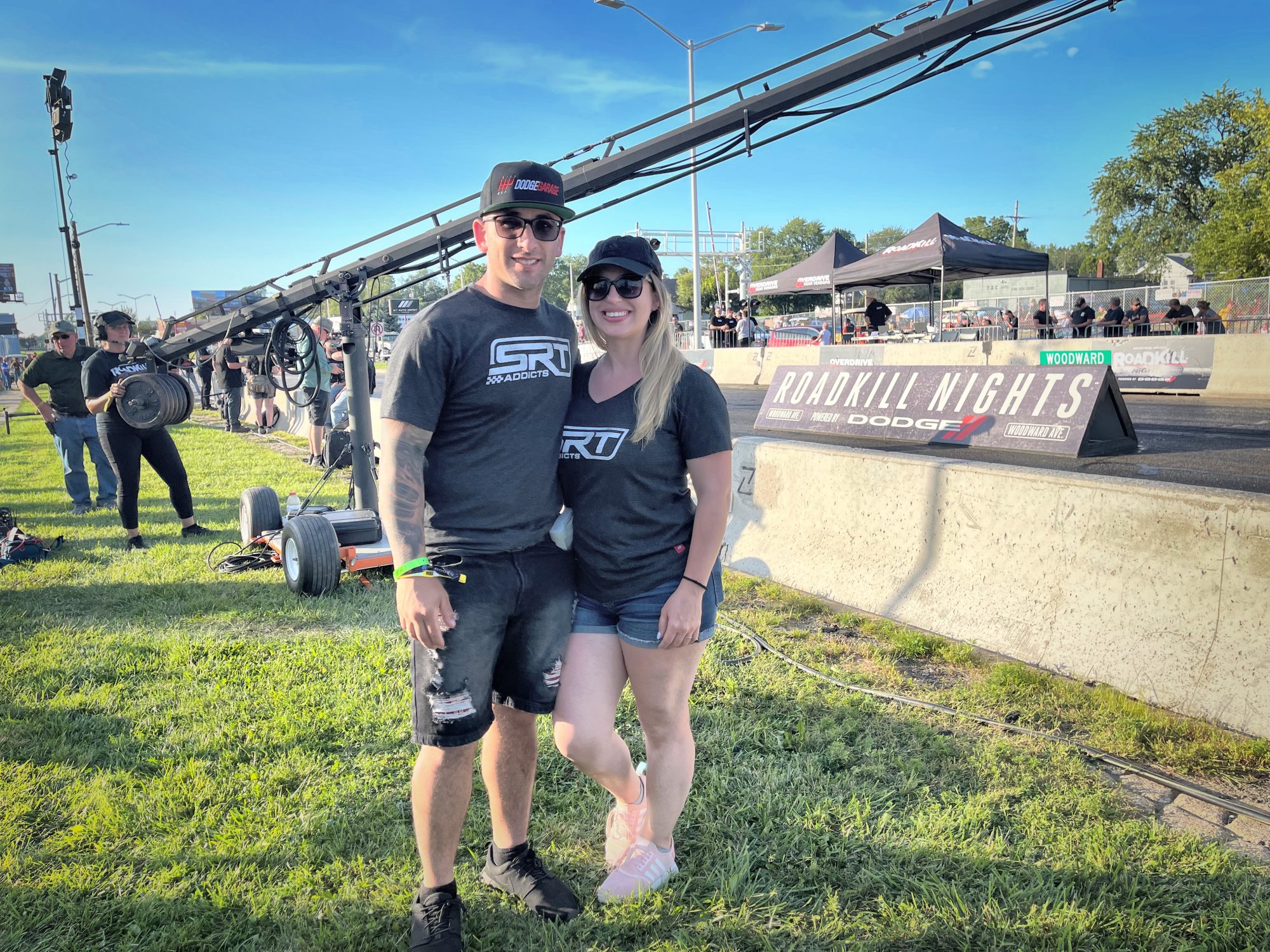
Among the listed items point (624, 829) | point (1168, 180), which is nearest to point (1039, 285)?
point (1168, 180)

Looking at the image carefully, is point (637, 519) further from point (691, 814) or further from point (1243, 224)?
point (1243, 224)

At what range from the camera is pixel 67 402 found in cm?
970

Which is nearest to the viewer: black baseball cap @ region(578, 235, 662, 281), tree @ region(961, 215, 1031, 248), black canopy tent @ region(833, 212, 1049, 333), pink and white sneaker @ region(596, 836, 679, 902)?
black baseball cap @ region(578, 235, 662, 281)

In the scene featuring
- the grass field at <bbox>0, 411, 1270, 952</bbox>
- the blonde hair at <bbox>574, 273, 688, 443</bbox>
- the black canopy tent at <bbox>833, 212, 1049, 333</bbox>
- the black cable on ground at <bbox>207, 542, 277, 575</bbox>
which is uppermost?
the black canopy tent at <bbox>833, 212, 1049, 333</bbox>

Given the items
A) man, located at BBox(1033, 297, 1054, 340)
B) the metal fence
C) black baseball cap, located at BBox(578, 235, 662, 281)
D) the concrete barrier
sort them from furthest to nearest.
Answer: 1. man, located at BBox(1033, 297, 1054, 340)
2. the metal fence
3. the concrete barrier
4. black baseball cap, located at BBox(578, 235, 662, 281)

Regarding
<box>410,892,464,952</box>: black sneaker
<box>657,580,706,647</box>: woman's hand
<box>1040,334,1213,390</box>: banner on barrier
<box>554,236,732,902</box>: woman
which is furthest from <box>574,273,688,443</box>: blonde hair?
<box>1040,334,1213,390</box>: banner on barrier

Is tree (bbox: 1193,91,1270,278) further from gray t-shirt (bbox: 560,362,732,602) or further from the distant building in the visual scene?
A: gray t-shirt (bbox: 560,362,732,602)

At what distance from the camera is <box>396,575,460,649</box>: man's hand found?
2.16m

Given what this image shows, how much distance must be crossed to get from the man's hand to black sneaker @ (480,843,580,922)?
920mm

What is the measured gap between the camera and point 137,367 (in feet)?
25.0

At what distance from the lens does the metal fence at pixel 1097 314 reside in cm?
1864

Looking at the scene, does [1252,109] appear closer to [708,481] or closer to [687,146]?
[687,146]

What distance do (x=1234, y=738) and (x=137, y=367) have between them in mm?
8814

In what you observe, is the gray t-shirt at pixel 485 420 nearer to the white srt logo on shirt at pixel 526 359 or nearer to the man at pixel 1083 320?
the white srt logo on shirt at pixel 526 359
